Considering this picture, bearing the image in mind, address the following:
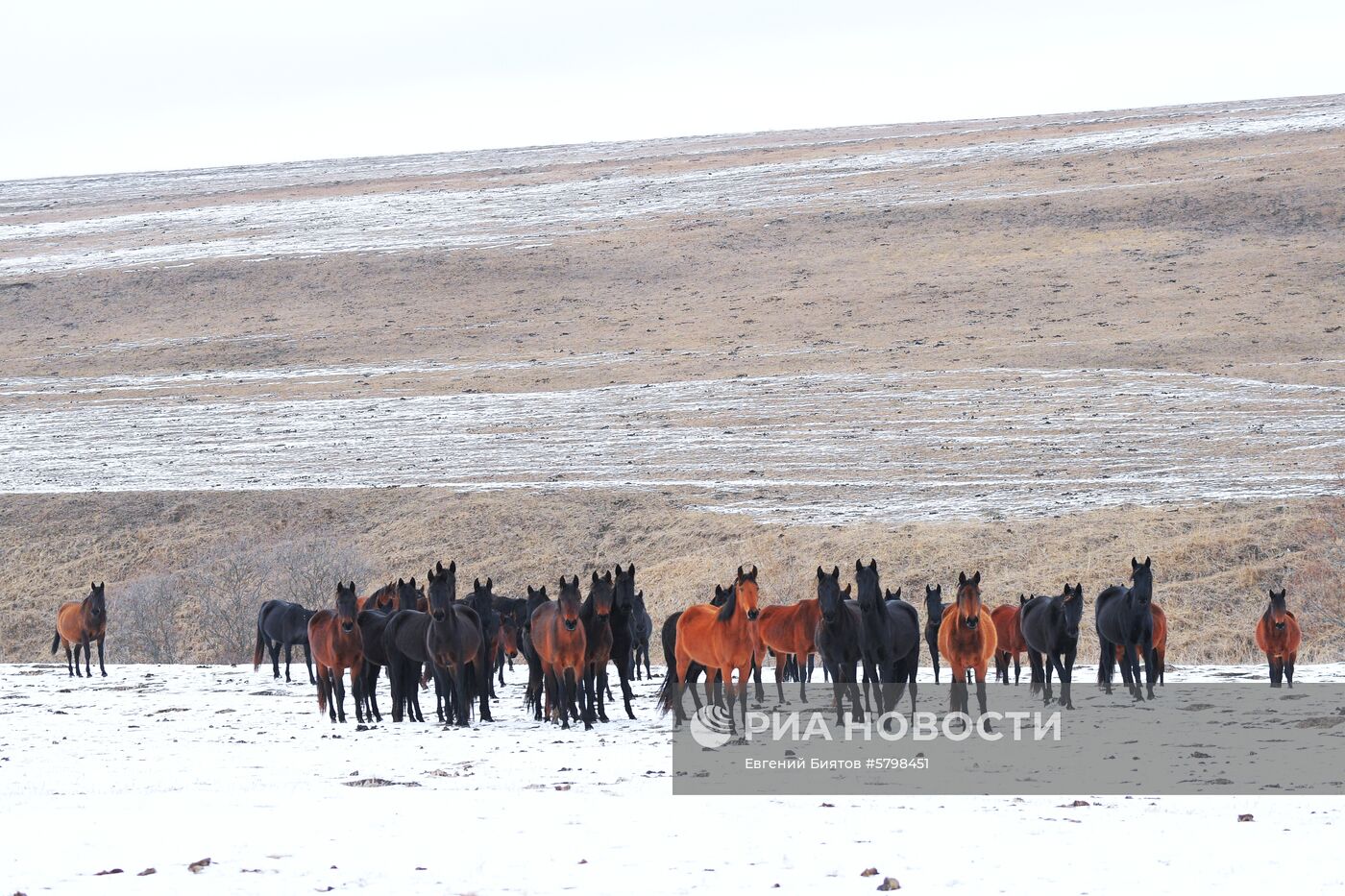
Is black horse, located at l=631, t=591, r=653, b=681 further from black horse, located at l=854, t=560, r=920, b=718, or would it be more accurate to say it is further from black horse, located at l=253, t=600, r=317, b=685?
black horse, located at l=854, t=560, r=920, b=718

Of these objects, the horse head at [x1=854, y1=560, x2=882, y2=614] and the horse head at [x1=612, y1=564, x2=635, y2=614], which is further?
the horse head at [x1=612, y1=564, x2=635, y2=614]

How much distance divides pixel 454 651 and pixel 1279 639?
9901 mm

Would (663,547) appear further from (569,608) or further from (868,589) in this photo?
(868,589)

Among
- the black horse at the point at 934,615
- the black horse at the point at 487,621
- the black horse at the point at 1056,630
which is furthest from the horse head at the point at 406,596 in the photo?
the black horse at the point at 1056,630

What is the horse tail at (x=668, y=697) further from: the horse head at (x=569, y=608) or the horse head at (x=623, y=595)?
the horse head at (x=569, y=608)

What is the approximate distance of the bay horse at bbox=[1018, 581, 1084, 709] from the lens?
53.2 ft

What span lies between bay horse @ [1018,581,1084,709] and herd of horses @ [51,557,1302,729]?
20 millimetres

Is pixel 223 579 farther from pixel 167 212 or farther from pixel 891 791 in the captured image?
pixel 167 212

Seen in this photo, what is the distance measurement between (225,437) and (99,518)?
7.85 meters

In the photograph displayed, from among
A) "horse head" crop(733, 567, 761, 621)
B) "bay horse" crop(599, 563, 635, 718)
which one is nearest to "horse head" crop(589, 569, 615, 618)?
"bay horse" crop(599, 563, 635, 718)

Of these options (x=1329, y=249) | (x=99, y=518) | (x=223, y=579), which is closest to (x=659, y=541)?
(x=223, y=579)

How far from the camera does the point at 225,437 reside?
45.9m

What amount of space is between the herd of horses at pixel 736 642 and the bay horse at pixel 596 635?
2 cm

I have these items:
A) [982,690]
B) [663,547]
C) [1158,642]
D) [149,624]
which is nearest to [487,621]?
[982,690]
